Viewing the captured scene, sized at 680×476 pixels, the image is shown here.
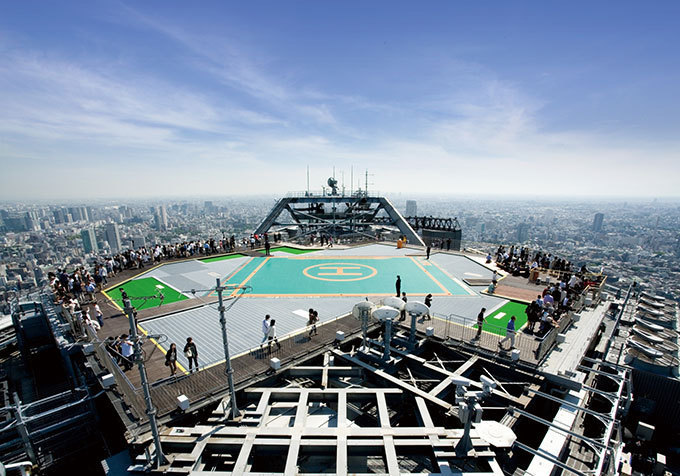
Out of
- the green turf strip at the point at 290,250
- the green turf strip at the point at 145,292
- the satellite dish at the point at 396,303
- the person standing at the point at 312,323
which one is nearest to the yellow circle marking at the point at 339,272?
the green turf strip at the point at 290,250

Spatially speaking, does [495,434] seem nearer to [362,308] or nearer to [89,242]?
[362,308]

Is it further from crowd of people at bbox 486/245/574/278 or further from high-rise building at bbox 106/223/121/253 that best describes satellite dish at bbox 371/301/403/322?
high-rise building at bbox 106/223/121/253

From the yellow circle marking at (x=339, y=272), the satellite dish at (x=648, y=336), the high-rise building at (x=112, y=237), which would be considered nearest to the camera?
the satellite dish at (x=648, y=336)

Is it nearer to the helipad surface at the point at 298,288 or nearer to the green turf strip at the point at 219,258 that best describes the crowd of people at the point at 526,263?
the helipad surface at the point at 298,288

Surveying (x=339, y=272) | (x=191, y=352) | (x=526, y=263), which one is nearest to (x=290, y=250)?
(x=339, y=272)

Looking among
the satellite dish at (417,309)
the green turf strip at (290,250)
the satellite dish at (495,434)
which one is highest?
the satellite dish at (417,309)

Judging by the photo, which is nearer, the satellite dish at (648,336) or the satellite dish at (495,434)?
the satellite dish at (495,434)

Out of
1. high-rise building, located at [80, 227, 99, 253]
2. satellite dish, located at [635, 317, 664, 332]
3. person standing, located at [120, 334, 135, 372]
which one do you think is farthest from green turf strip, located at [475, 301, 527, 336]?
Answer: high-rise building, located at [80, 227, 99, 253]
